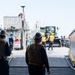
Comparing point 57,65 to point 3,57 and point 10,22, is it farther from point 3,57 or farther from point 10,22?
point 10,22

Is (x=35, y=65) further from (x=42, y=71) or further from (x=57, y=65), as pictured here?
(x=57, y=65)

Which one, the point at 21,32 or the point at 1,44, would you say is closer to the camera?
the point at 1,44

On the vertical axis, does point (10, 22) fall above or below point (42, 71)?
above

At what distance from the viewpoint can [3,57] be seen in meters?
10.6

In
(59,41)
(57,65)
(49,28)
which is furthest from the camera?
(49,28)

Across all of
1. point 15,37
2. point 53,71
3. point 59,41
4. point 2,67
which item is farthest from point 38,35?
point 59,41

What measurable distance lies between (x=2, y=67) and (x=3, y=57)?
0.98ft

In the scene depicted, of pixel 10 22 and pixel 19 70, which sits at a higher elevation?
pixel 10 22

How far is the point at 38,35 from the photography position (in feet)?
32.2

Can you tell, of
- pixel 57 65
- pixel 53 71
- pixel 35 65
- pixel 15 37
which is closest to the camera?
pixel 35 65

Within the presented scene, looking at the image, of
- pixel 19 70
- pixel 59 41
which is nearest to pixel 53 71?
pixel 19 70

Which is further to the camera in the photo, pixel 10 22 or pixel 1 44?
pixel 10 22

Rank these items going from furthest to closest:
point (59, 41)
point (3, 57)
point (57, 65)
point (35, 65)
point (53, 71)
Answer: point (59, 41), point (57, 65), point (53, 71), point (3, 57), point (35, 65)

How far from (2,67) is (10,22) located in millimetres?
29551
